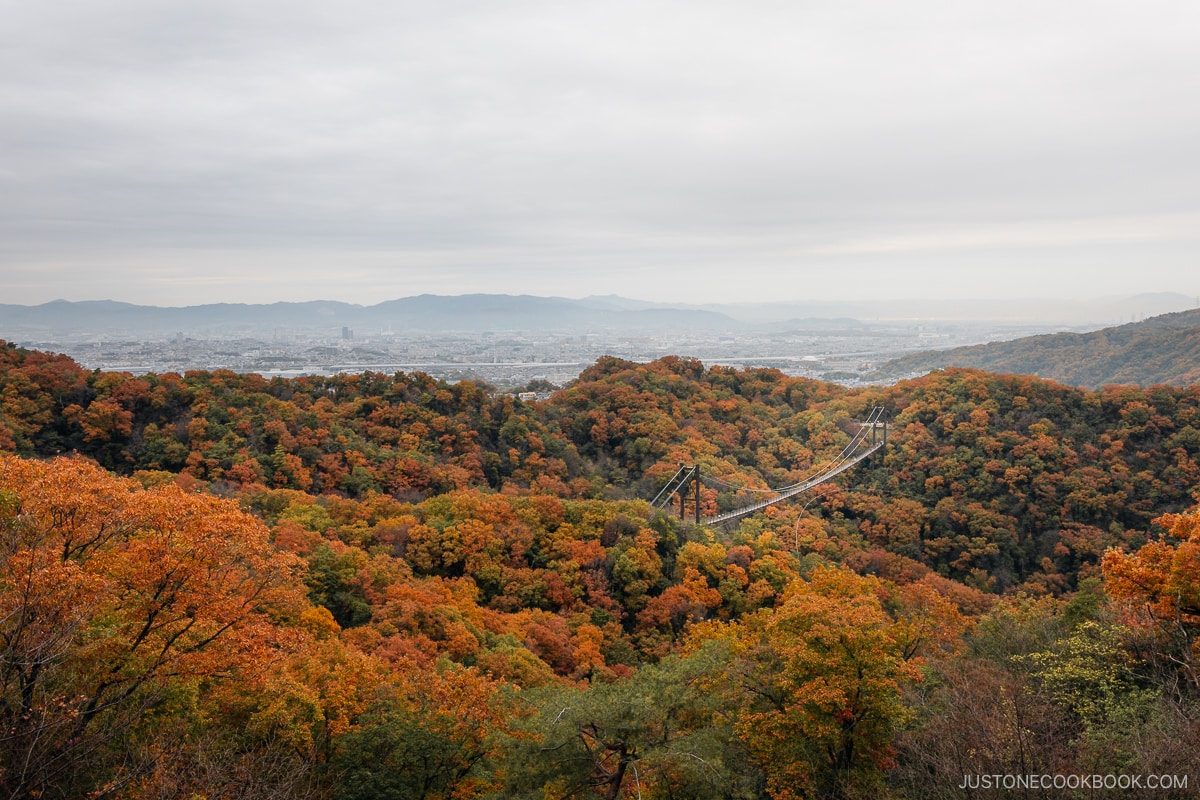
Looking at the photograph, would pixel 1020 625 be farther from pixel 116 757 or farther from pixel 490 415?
pixel 490 415

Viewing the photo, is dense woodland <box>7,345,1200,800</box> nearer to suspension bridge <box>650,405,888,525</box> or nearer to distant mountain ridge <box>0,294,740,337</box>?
suspension bridge <box>650,405,888,525</box>

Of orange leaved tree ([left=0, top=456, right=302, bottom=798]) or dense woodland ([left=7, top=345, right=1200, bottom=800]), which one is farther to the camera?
dense woodland ([left=7, top=345, right=1200, bottom=800])

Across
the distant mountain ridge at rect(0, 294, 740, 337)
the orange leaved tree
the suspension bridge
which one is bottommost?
the suspension bridge

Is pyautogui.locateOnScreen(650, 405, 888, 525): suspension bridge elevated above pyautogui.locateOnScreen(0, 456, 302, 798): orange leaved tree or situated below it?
below

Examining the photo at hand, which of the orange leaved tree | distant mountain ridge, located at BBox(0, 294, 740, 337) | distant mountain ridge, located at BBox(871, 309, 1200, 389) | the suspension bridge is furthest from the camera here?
distant mountain ridge, located at BBox(0, 294, 740, 337)

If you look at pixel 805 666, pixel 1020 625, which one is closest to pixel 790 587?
pixel 1020 625

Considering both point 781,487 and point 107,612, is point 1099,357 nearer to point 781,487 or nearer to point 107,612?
point 781,487

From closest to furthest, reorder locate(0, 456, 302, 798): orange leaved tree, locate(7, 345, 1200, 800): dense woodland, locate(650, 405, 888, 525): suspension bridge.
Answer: locate(0, 456, 302, 798): orange leaved tree → locate(7, 345, 1200, 800): dense woodland → locate(650, 405, 888, 525): suspension bridge

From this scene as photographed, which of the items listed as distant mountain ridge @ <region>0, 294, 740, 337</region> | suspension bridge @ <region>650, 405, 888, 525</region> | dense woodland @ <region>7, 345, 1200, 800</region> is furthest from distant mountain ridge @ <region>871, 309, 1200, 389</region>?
distant mountain ridge @ <region>0, 294, 740, 337</region>
